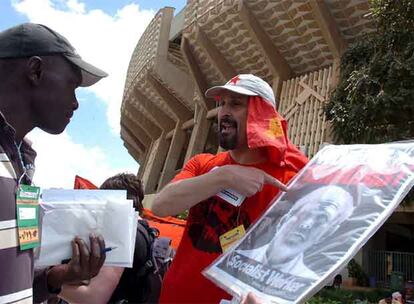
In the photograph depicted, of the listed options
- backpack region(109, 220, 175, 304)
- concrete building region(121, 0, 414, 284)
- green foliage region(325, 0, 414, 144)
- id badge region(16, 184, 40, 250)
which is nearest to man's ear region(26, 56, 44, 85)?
id badge region(16, 184, 40, 250)

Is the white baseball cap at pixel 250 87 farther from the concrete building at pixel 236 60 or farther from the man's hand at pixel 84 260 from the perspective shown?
the concrete building at pixel 236 60

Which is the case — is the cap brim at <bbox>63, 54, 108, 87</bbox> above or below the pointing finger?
above

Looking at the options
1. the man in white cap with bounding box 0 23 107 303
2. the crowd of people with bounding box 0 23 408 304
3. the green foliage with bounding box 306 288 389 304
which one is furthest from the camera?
the green foliage with bounding box 306 288 389 304

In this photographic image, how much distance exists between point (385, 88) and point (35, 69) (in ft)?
28.0

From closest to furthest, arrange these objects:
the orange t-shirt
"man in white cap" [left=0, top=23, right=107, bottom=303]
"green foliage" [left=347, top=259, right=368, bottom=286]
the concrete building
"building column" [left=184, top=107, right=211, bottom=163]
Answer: "man in white cap" [left=0, top=23, right=107, bottom=303], the orange t-shirt, "green foliage" [left=347, top=259, right=368, bottom=286], the concrete building, "building column" [left=184, top=107, right=211, bottom=163]

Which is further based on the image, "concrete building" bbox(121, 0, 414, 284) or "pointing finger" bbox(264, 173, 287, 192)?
"concrete building" bbox(121, 0, 414, 284)

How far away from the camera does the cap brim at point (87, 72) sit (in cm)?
147

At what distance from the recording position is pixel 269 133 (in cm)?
203

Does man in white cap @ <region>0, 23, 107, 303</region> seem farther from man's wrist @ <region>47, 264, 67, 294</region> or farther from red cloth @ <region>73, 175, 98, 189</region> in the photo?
red cloth @ <region>73, 175, 98, 189</region>

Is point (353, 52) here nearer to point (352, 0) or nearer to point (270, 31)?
point (352, 0)

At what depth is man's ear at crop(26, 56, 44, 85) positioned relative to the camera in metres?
1.39

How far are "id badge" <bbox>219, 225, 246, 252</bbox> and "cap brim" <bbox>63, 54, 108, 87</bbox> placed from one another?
0.80m

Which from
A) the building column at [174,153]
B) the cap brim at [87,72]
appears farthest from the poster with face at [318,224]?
the building column at [174,153]

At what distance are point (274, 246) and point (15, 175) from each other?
81cm
